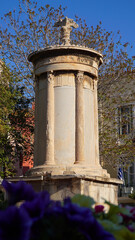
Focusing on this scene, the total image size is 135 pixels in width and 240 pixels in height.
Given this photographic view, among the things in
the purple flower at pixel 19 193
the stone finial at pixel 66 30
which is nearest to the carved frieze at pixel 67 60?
the stone finial at pixel 66 30

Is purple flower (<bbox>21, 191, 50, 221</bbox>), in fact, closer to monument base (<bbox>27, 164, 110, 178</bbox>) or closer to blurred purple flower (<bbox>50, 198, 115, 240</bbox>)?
blurred purple flower (<bbox>50, 198, 115, 240</bbox>)

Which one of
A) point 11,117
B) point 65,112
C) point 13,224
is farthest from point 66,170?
point 11,117

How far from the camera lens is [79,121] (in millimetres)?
11523

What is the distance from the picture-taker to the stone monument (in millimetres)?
11102

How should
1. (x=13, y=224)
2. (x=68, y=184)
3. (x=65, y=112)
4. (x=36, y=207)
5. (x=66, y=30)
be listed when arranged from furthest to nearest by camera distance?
(x=66, y=30)
(x=65, y=112)
(x=68, y=184)
(x=36, y=207)
(x=13, y=224)

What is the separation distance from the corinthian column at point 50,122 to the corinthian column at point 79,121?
724 mm

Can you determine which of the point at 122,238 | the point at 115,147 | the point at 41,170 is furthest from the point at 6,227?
the point at 115,147

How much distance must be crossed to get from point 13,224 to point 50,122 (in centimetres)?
993

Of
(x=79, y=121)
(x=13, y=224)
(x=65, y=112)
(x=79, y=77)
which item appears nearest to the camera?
(x=13, y=224)

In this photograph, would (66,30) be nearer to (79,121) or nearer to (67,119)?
(67,119)

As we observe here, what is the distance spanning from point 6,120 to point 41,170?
10941 millimetres

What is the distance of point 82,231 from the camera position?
1.70m

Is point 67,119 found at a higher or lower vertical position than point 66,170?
higher

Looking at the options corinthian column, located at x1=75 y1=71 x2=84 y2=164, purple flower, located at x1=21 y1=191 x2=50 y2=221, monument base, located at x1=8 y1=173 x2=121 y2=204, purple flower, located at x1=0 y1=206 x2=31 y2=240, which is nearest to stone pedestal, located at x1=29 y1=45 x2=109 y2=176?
corinthian column, located at x1=75 y1=71 x2=84 y2=164
